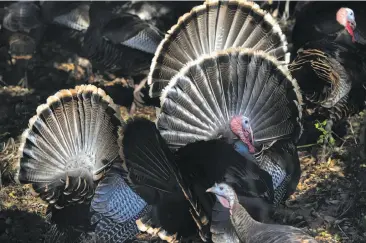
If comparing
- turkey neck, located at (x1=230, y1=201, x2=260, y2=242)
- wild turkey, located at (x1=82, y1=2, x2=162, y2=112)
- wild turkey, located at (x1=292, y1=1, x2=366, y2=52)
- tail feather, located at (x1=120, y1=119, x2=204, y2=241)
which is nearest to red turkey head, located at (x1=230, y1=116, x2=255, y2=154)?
tail feather, located at (x1=120, y1=119, x2=204, y2=241)

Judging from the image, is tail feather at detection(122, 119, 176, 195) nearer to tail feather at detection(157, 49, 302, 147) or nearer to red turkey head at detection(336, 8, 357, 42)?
tail feather at detection(157, 49, 302, 147)

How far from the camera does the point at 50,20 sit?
21.3 ft

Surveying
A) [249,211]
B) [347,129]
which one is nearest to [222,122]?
[249,211]

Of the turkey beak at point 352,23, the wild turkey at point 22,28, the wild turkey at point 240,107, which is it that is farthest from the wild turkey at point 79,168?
the wild turkey at point 22,28

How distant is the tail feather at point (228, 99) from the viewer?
429cm

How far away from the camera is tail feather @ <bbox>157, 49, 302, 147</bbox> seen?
14.1ft

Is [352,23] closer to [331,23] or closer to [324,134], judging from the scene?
[331,23]

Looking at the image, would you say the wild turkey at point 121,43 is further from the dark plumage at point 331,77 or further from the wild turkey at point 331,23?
the dark plumage at point 331,77

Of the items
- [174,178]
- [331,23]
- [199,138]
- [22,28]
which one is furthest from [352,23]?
[22,28]

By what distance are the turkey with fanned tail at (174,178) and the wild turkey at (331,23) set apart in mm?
1581

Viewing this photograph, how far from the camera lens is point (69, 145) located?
13.7 ft

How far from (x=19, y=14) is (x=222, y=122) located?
291 centimetres

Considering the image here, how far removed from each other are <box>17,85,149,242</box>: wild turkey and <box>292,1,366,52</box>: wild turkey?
2031 millimetres

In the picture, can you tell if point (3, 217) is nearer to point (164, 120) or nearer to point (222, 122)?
point (164, 120)
